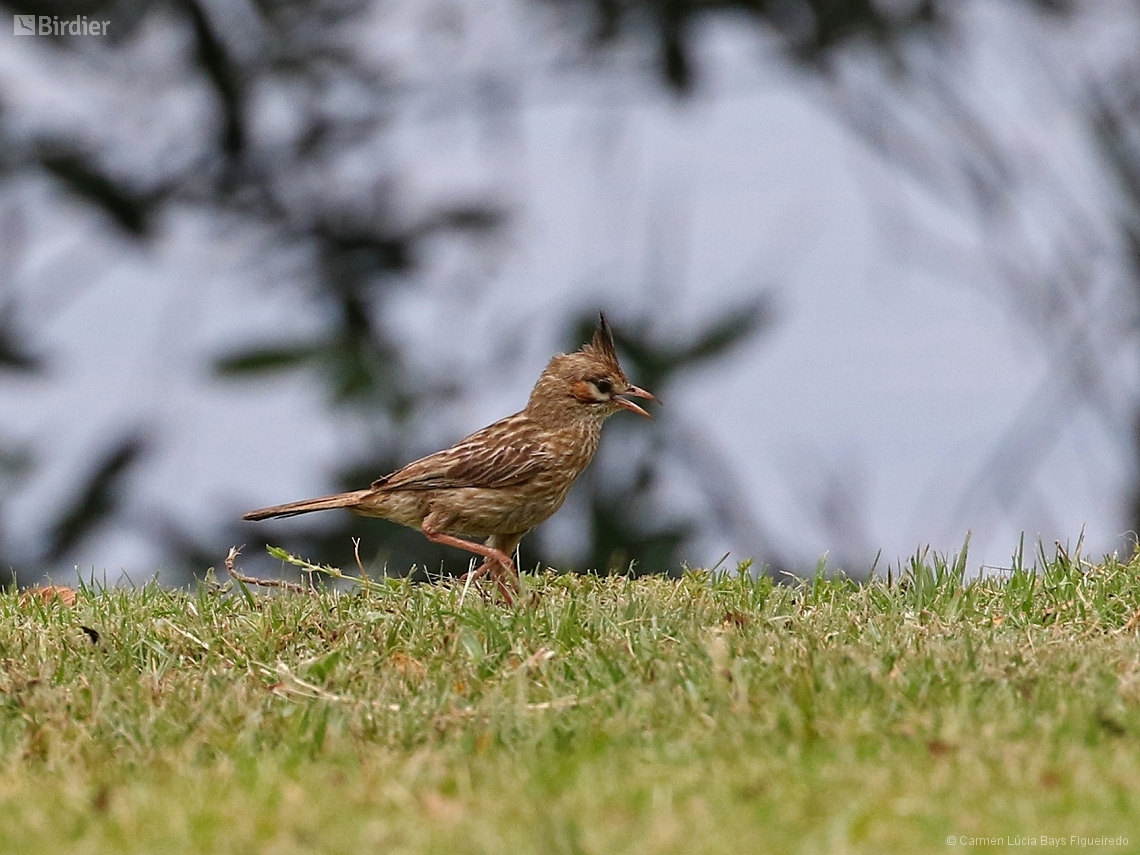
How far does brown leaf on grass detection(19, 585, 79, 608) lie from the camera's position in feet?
23.8

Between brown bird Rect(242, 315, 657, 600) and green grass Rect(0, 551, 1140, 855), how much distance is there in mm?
687

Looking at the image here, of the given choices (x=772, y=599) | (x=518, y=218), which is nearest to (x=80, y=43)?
(x=518, y=218)

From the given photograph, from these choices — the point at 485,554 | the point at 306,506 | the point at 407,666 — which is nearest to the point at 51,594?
the point at 306,506

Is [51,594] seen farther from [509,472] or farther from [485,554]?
[509,472]

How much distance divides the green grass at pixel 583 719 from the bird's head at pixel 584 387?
4.01 feet

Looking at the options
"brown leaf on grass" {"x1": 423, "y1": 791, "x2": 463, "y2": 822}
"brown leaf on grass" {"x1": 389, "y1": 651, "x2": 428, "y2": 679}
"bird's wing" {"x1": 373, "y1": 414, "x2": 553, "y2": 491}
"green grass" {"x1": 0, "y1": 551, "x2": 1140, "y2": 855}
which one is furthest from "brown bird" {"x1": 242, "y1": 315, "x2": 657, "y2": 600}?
"brown leaf on grass" {"x1": 423, "y1": 791, "x2": 463, "y2": 822}

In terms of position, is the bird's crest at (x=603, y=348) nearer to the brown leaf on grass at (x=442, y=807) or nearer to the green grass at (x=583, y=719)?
the green grass at (x=583, y=719)

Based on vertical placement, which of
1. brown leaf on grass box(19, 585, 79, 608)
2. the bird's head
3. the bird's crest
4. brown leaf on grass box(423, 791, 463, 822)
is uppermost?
the bird's crest

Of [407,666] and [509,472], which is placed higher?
[509,472]

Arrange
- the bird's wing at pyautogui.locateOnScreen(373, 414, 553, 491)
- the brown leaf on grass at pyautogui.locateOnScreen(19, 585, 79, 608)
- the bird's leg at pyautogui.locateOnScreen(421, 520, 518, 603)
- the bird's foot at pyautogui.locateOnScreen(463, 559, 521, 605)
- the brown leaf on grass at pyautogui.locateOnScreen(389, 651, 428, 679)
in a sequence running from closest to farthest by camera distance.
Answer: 1. the brown leaf on grass at pyautogui.locateOnScreen(389, 651, 428, 679)
2. the bird's foot at pyautogui.locateOnScreen(463, 559, 521, 605)
3. the bird's leg at pyautogui.locateOnScreen(421, 520, 518, 603)
4. the brown leaf on grass at pyautogui.locateOnScreen(19, 585, 79, 608)
5. the bird's wing at pyautogui.locateOnScreen(373, 414, 553, 491)

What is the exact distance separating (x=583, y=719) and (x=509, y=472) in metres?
2.67

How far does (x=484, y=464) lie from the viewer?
295 inches

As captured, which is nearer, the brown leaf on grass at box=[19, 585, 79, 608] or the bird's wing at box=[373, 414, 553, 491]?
the brown leaf on grass at box=[19, 585, 79, 608]

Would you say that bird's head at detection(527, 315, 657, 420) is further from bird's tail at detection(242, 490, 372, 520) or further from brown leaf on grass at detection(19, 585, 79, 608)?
brown leaf on grass at detection(19, 585, 79, 608)
